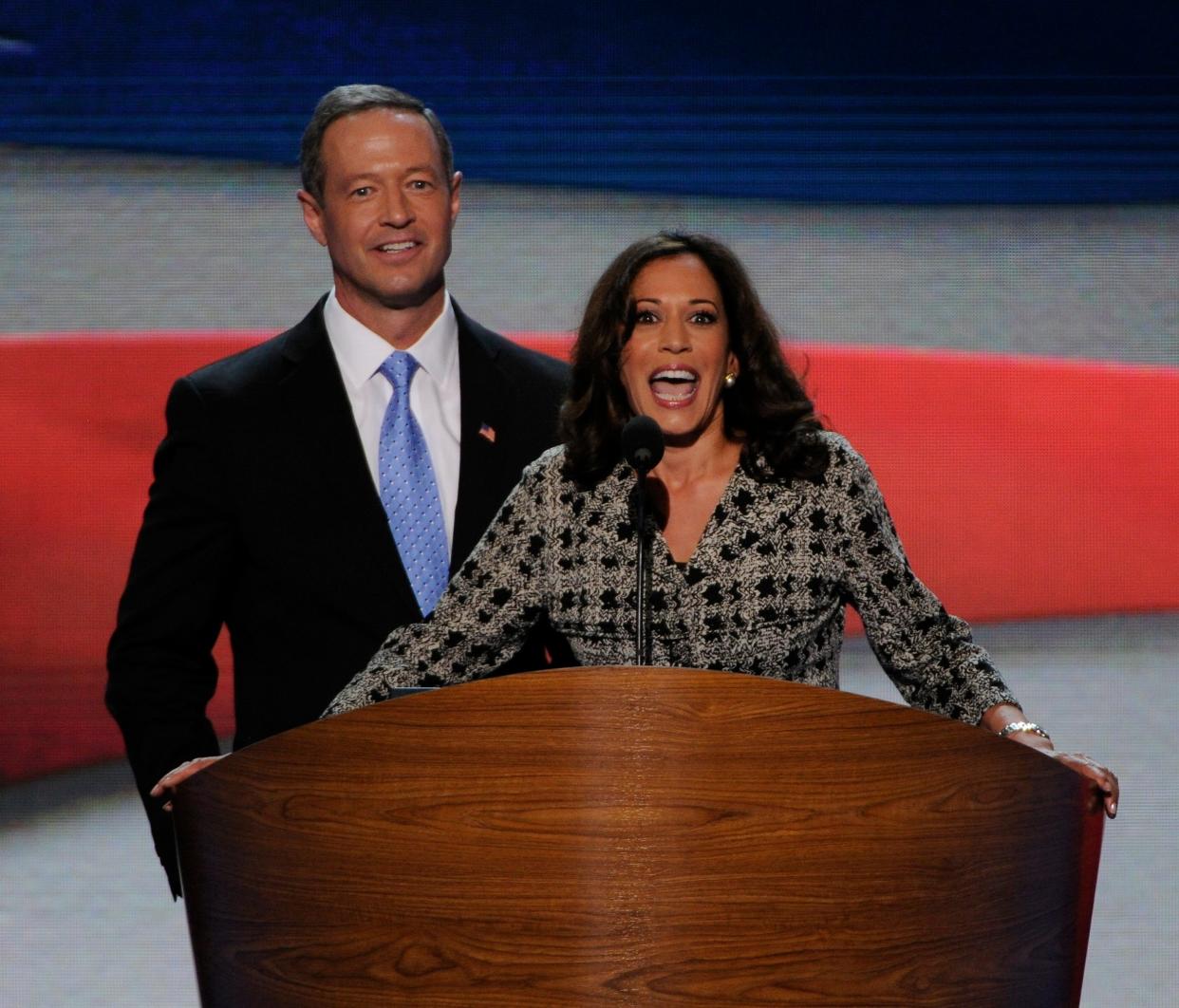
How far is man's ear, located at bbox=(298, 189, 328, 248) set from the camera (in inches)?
87.6

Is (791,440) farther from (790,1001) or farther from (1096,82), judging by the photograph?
(1096,82)

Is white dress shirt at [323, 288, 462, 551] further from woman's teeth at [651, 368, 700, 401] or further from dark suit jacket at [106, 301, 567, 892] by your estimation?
woman's teeth at [651, 368, 700, 401]

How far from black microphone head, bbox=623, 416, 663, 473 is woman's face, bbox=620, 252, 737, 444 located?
28 centimetres

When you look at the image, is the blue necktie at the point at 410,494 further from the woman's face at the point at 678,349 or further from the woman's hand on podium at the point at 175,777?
the woman's hand on podium at the point at 175,777

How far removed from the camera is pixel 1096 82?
3078mm

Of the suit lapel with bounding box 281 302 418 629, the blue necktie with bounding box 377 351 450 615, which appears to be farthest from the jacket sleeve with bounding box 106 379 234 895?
the blue necktie with bounding box 377 351 450 615

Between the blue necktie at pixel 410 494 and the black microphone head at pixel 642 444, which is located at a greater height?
the black microphone head at pixel 642 444

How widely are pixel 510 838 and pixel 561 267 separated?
6.69ft

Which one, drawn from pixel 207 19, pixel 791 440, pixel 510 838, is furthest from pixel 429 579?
pixel 207 19

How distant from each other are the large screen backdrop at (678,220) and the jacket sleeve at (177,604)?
107 cm

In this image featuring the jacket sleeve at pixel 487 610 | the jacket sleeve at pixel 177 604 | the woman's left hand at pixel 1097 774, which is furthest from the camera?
the jacket sleeve at pixel 177 604

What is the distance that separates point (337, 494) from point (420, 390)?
19cm

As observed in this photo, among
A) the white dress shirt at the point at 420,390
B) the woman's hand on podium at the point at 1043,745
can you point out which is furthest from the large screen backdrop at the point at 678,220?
the woman's hand on podium at the point at 1043,745

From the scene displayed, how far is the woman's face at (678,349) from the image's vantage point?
190 cm
